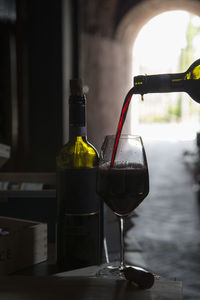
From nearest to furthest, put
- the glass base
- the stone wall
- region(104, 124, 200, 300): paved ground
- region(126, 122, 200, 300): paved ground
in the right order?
the glass base < region(104, 124, 200, 300): paved ground < region(126, 122, 200, 300): paved ground < the stone wall

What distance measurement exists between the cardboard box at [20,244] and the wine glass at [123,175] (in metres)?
0.14

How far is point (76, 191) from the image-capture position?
729mm

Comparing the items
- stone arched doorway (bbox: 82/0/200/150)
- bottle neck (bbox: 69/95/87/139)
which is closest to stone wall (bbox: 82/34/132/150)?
stone arched doorway (bbox: 82/0/200/150)

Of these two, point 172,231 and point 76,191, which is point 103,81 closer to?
point 172,231

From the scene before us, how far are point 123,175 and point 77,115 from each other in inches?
5.4

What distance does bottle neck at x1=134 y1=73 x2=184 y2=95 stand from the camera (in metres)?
0.69

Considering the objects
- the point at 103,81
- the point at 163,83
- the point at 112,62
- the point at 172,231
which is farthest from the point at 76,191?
the point at 112,62

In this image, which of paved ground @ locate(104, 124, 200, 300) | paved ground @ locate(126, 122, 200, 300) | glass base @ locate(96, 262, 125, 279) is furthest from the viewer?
paved ground @ locate(126, 122, 200, 300)

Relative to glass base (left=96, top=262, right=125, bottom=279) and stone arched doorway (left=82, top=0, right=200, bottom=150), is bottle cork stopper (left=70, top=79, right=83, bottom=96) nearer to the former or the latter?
glass base (left=96, top=262, right=125, bottom=279)

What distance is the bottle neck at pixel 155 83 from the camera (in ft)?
2.26

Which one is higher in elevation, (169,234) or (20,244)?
(20,244)

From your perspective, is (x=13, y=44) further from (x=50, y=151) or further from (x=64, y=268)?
(x=64, y=268)

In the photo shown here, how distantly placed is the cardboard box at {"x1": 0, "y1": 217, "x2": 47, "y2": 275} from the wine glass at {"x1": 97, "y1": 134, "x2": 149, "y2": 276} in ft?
0.48

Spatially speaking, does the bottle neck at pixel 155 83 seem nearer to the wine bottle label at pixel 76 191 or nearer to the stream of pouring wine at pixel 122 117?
the stream of pouring wine at pixel 122 117
